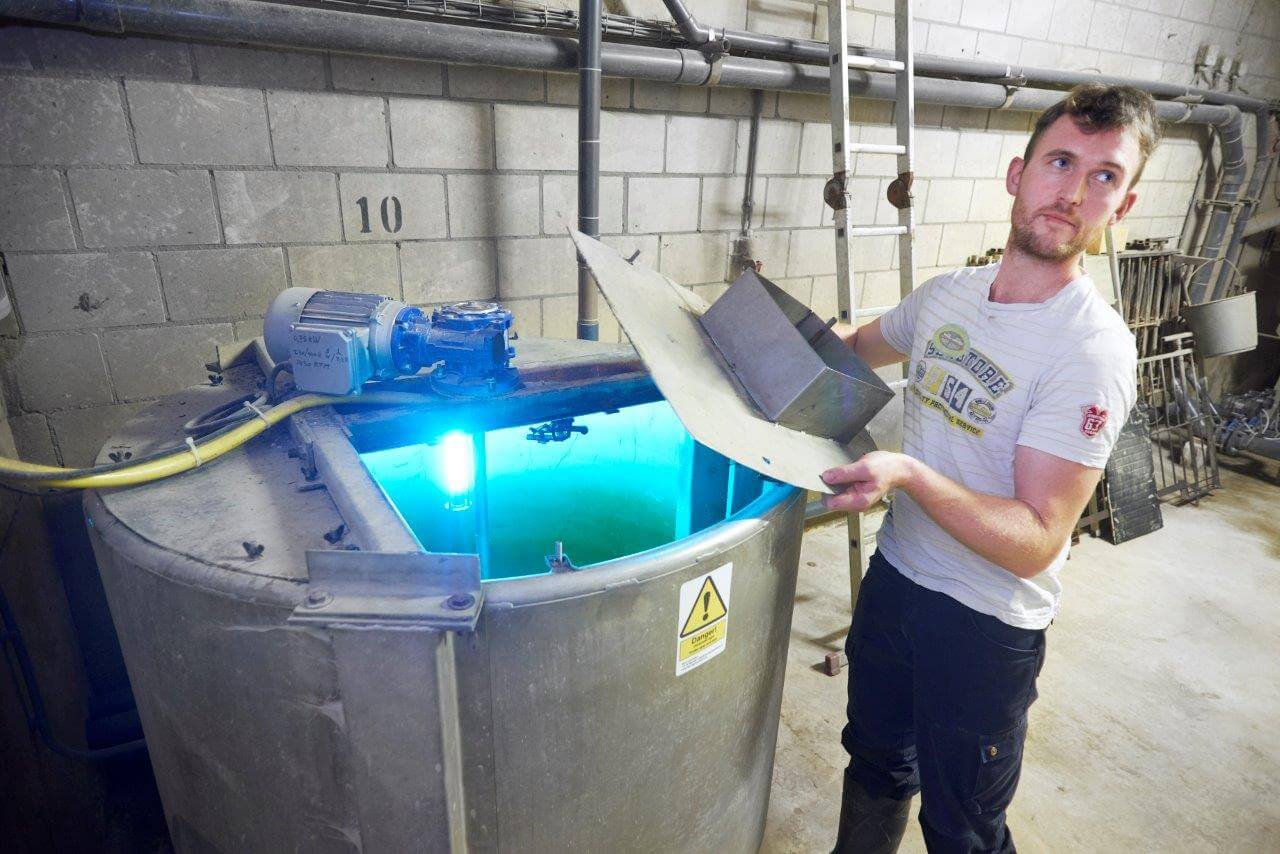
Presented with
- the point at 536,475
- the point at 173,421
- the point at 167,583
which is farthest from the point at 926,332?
the point at 173,421

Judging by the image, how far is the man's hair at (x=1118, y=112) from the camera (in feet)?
3.29

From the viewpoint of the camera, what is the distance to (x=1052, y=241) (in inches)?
40.9

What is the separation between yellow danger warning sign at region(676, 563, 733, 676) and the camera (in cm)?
84

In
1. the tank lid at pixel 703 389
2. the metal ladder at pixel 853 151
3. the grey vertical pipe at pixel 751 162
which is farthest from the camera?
the grey vertical pipe at pixel 751 162

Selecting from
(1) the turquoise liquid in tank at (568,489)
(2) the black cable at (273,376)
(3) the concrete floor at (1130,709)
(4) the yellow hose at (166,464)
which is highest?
(2) the black cable at (273,376)

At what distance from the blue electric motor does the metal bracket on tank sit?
1.51 ft

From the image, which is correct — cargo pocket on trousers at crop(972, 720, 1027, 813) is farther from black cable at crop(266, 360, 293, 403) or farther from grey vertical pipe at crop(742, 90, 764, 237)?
grey vertical pipe at crop(742, 90, 764, 237)

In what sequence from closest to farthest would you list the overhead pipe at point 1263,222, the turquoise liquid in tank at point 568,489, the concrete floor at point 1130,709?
the turquoise liquid in tank at point 568,489 → the concrete floor at point 1130,709 → the overhead pipe at point 1263,222

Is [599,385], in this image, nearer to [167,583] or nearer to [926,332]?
[926,332]

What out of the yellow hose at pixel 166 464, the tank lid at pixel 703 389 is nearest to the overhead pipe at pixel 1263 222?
the tank lid at pixel 703 389

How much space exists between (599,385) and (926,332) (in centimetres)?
62

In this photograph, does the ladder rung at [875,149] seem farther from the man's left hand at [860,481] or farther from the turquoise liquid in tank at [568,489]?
the man's left hand at [860,481]

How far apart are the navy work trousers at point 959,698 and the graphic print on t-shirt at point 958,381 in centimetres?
32

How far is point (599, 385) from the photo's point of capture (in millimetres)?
1339
